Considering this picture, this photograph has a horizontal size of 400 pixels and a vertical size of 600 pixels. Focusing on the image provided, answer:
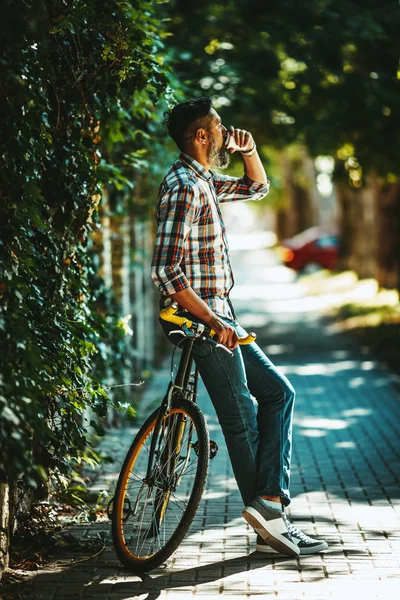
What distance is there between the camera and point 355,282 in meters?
29.6

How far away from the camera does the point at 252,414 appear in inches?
202

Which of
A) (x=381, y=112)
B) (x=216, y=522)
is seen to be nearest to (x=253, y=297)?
(x=381, y=112)

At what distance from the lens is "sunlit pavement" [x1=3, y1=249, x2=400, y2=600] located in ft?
15.7

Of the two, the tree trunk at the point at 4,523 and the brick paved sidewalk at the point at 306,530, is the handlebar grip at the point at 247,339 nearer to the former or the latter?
the brick paved sidewalk at the point at 306,530

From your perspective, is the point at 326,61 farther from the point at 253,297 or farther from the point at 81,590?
the point at 253,297

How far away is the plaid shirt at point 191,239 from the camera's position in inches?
191

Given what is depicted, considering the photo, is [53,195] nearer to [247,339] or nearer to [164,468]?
[247,339]

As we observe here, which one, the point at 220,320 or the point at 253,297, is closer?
the point at 220,320

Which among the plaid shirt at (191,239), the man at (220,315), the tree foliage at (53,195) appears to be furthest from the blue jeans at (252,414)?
the tree foliage at (53,195)

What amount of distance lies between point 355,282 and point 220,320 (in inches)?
988

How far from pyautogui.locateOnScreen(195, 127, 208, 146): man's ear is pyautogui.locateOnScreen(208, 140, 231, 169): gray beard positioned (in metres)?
0.05

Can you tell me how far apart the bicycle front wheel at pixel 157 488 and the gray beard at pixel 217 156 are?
1.18 meters

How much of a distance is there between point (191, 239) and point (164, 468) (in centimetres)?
114

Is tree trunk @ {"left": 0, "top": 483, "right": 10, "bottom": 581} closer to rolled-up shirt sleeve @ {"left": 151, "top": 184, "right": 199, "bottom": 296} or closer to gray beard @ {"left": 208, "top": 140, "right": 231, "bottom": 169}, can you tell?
rolled-up shirt sleeve @ {"left": 151, "top": 184, "right": 199, "bottom": 296}
